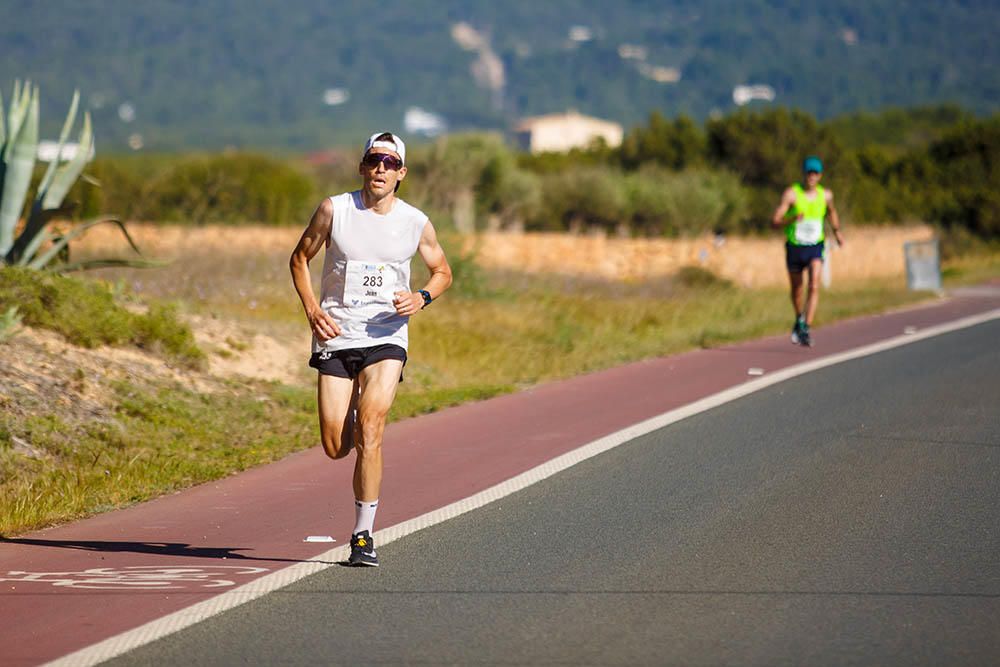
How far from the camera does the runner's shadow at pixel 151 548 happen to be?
851cm

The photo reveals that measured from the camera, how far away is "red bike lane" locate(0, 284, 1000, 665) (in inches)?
293

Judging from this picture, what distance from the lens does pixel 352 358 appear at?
26.8 ft

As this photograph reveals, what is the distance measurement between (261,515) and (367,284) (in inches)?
82.9

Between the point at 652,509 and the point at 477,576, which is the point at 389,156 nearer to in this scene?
the point at 477,576

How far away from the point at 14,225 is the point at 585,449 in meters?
7.32

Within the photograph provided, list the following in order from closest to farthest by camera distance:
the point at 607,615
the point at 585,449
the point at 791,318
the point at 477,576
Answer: the point at 607,615 < the point at 477,576 < the point at 585,449 < the point at 791,318

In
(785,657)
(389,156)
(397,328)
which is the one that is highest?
(389,156)

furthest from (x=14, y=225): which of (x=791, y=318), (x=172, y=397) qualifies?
(x=791, y=318)

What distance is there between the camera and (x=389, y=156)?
8.12 meters

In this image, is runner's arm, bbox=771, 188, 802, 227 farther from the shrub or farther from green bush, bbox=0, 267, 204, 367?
the shrub

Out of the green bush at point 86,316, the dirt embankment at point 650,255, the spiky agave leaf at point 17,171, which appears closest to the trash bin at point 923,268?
the dirt embankment at point 650,255

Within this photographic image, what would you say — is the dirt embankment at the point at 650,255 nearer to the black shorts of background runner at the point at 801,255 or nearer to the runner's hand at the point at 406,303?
the black shorts of background runner at the point at 801,255

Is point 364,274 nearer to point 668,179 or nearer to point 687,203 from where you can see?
point 687,203

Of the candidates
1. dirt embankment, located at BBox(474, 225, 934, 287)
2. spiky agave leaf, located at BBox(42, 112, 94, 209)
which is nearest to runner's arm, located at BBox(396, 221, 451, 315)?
spiky agave leaf, located at BBox(42, 112, 94, 209)
